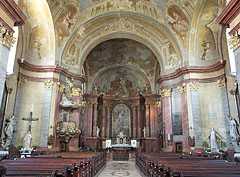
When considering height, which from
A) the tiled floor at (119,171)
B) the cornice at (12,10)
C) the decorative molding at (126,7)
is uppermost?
the decorative molding at (126,7)

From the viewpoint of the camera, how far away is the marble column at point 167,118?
1683 centimetres

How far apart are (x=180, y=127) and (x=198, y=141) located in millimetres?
1885

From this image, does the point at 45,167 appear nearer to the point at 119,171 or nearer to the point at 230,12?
the point at 119,171

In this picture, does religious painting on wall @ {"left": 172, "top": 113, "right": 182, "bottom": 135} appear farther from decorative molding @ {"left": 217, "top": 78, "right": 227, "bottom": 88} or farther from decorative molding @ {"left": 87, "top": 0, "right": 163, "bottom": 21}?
decorative molding @ {"left": 87, "top": 0, "right": 163, "bottom": 21}

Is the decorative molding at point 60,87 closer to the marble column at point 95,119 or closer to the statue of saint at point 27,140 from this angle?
the statue of saint at point 27,140

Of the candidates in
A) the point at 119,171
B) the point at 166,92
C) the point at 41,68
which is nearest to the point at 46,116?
the point at 41,68

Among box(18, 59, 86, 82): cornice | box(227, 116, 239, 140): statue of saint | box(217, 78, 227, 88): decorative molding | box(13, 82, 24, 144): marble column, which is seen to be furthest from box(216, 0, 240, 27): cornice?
box(13, 82, 24, 144): marble column

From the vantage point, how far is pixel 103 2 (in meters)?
16.9

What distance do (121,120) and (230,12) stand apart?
61.8 ft

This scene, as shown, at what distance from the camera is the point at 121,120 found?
25.9m

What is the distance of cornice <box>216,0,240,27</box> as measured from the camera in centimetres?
867

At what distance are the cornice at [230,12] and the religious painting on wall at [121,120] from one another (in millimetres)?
17905

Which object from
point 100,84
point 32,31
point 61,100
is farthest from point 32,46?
point 100,84

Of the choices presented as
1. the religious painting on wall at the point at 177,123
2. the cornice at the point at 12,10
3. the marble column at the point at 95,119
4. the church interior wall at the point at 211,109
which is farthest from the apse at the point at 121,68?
the cornice at the point at 12,10
